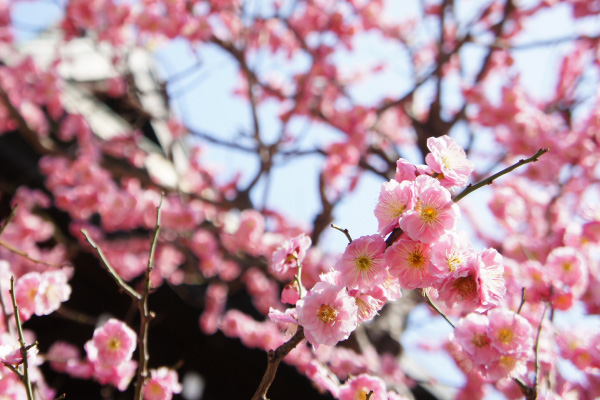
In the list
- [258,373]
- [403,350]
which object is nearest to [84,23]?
[258,373]

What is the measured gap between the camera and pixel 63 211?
5.67 meters

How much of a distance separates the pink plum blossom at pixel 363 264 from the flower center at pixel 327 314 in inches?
3.5

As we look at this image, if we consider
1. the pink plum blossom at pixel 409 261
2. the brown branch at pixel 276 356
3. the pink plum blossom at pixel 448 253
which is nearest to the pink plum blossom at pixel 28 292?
the brown branch at pixel 276 356

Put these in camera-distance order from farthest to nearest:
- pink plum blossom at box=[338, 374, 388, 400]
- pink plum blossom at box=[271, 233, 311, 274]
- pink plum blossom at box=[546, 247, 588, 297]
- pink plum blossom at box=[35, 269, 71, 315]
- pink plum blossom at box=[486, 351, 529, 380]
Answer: pink plum blossom at box=[546, 247, 588, 297]
pink plum blossom at box=[35, 269, 71, 315]
pink plum blossom at box=[338, 374, 388, 400]
pink plum blossom at box=[271, 233, 311, 274]
pink plum blossom at box=[486, 351, 529, 380]

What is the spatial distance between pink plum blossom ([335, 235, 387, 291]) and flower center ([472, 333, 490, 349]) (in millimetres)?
466

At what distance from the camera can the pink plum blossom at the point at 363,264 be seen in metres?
1.31

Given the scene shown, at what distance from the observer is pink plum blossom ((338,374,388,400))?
74.1 inches

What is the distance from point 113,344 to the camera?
2.12m

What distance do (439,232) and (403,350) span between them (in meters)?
4.35

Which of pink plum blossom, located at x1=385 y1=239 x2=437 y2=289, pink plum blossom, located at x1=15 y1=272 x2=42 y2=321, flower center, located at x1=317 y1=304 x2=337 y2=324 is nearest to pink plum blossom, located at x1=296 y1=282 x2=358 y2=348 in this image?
flower center, located at x1=317 y1=304 x2=337 y2=324

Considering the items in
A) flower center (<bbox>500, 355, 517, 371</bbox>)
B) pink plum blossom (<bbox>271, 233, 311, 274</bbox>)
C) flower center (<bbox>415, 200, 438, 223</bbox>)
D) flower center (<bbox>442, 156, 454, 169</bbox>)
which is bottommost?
pink plum blossom (<bbox>271, 233, 311, 274</bbox>)

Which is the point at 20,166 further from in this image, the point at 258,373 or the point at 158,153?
the point at 258,373

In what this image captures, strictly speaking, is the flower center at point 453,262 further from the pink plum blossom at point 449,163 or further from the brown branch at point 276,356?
the brown branch at point 276,356

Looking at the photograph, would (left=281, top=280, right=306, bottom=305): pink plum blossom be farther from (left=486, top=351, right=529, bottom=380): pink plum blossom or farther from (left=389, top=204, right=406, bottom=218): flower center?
(left=486, top=351, right=529, bottom=380): pink plum blossom
